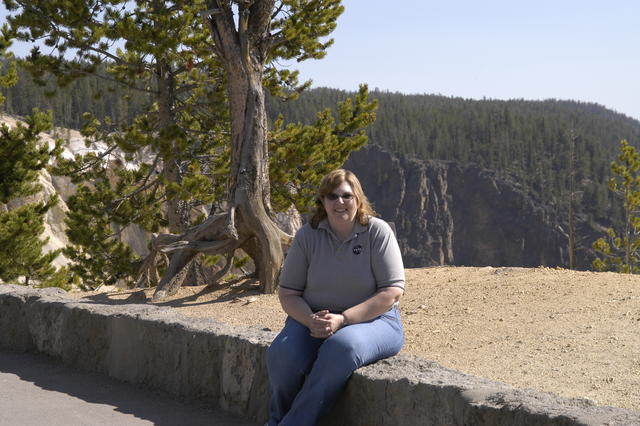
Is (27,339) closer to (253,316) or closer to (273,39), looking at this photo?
(253,316)

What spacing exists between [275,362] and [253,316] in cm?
419

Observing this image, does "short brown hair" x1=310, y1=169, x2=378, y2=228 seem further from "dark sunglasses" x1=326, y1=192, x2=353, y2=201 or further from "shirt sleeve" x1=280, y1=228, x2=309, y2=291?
"shirt sleeve" x1=280, y1=228, x2=309, y2=291

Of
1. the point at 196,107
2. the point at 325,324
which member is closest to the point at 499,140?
the point at 196,107

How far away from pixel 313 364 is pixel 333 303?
338 millimetres

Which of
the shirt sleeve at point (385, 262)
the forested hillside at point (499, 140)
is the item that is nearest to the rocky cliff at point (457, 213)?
the forested hillside at point (499, 140)

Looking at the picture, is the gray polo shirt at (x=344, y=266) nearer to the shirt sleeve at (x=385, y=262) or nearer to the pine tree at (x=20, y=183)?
the shirt sleeve at (x=385, y=262)

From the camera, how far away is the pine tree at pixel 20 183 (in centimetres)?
1528

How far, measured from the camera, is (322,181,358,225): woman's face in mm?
3852

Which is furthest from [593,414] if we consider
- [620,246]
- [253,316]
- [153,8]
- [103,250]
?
[620,246]

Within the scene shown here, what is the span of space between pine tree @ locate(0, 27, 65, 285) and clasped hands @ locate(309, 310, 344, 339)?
12340mm

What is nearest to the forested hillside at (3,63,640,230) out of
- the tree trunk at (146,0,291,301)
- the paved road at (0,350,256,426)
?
the tree trunk at (146,0,291,301)

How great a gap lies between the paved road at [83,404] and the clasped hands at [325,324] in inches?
31.8

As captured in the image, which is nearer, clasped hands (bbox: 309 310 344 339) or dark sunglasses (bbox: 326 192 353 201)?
clasped hands (bbox: 309 310 344 339)

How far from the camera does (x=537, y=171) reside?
4289 inches
